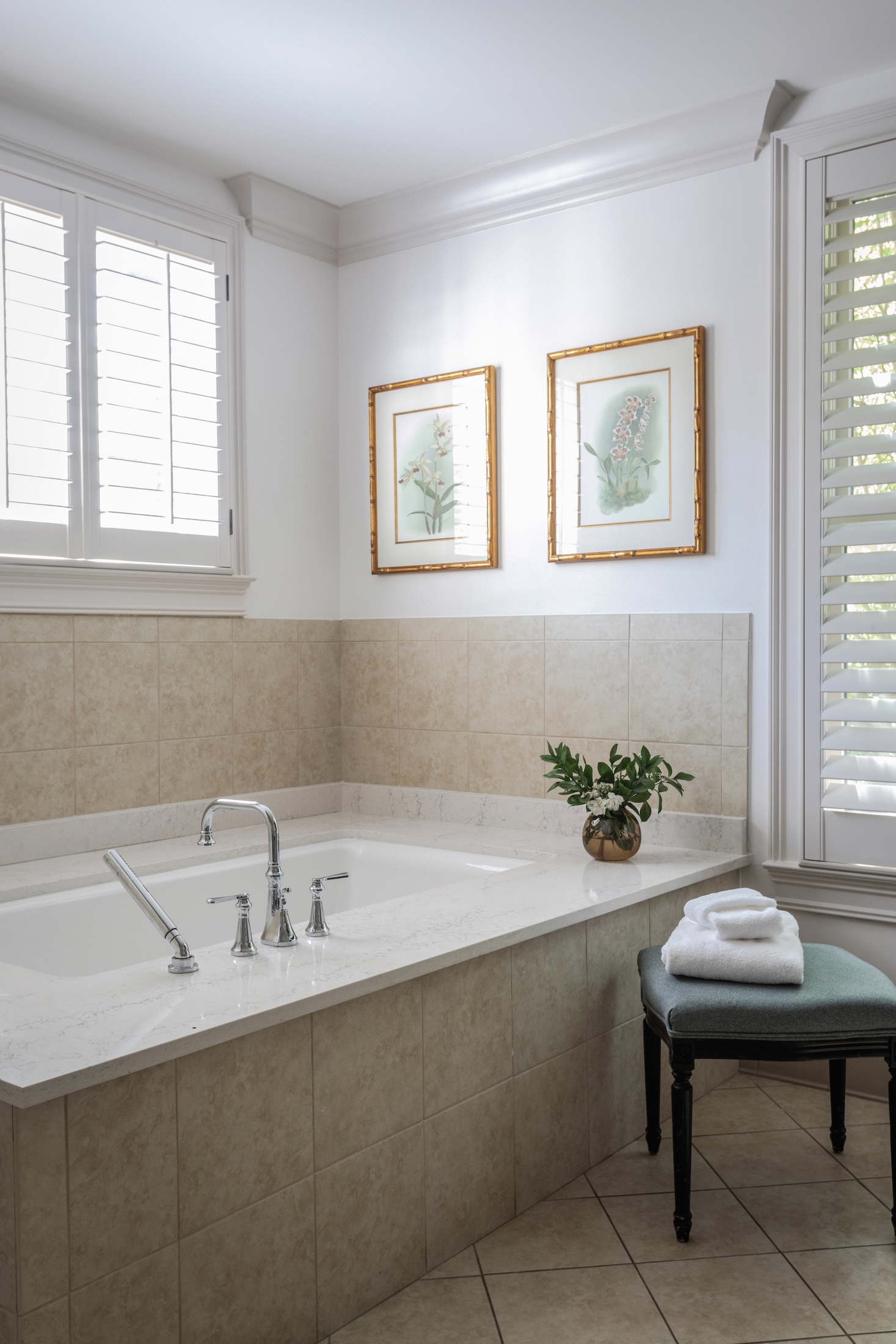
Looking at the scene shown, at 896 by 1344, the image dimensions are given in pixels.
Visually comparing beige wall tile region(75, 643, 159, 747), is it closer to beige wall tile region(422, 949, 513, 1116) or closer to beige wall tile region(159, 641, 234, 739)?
beige wall tile region(159, 641, 234, 739)

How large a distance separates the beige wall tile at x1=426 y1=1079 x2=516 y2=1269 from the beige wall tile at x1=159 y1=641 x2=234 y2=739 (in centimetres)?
152

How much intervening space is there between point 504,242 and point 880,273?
112 centimetres

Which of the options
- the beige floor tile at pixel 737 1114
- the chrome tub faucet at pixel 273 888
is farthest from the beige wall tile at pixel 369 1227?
the beige floor tile at pixel 737 1114

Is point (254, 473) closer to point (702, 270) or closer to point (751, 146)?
point (702, 270)

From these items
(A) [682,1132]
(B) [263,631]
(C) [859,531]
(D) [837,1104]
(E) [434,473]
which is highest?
(E) [434,473]

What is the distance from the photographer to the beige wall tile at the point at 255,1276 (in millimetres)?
1624

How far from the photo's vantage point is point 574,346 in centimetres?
322

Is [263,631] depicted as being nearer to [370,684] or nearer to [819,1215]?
[370,684]

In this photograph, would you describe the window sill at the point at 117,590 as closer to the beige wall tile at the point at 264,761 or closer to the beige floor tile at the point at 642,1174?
the beige wall tile at the point at 264,761

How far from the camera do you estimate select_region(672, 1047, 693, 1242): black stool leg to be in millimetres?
2107

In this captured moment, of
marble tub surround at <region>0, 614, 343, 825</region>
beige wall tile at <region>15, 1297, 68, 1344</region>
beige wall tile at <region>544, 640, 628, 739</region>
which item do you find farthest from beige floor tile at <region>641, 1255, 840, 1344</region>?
marble tub surround at <region>0, 614, 343, 825</region>

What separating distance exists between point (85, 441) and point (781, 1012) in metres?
2.14

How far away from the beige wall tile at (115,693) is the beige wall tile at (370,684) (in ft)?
2.52

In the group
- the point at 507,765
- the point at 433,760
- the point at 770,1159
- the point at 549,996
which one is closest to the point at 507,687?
the point at 507,765
